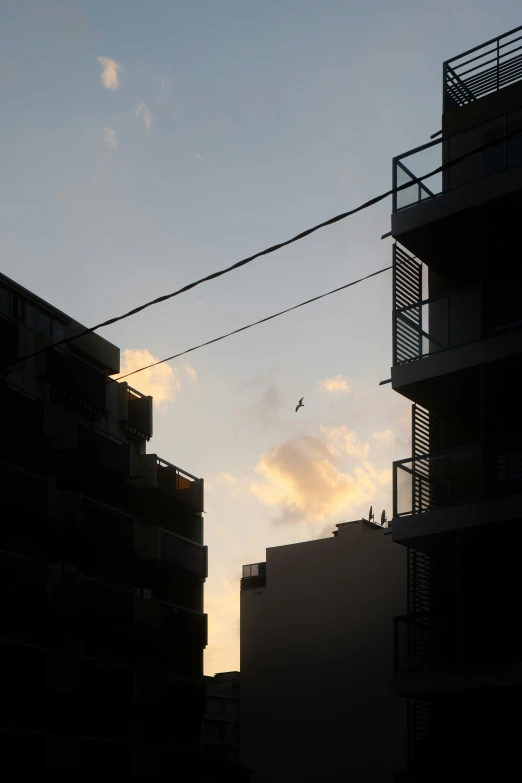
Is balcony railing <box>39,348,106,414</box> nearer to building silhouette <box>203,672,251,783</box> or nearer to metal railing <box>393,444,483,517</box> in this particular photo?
metal railing <box>393,444,483,517</box>

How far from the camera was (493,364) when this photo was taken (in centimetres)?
1948

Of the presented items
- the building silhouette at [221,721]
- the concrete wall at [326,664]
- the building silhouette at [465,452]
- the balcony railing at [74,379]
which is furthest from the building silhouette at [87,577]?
the building silhouette at [221,721]

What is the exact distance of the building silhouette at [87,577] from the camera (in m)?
35.1

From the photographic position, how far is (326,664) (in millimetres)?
49031

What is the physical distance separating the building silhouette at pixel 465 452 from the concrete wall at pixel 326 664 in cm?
2605

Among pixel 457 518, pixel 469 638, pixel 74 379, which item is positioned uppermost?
pixel 74 379

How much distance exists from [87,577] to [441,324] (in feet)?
68.4

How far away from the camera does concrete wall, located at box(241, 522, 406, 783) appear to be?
4631cm

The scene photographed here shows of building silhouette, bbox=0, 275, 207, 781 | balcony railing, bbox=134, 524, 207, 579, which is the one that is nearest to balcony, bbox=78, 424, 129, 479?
building silhouette, bbox=0, 275, 207, 781

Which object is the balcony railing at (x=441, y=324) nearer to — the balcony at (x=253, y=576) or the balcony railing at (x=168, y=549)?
the balcony railing at (x=168, y=549)

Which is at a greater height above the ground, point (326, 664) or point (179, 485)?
point (179, 485)

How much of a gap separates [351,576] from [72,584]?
15937mm

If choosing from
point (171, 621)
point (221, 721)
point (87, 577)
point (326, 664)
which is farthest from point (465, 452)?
point (221, 721)

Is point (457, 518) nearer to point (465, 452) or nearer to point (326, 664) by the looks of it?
point (465, 452)
